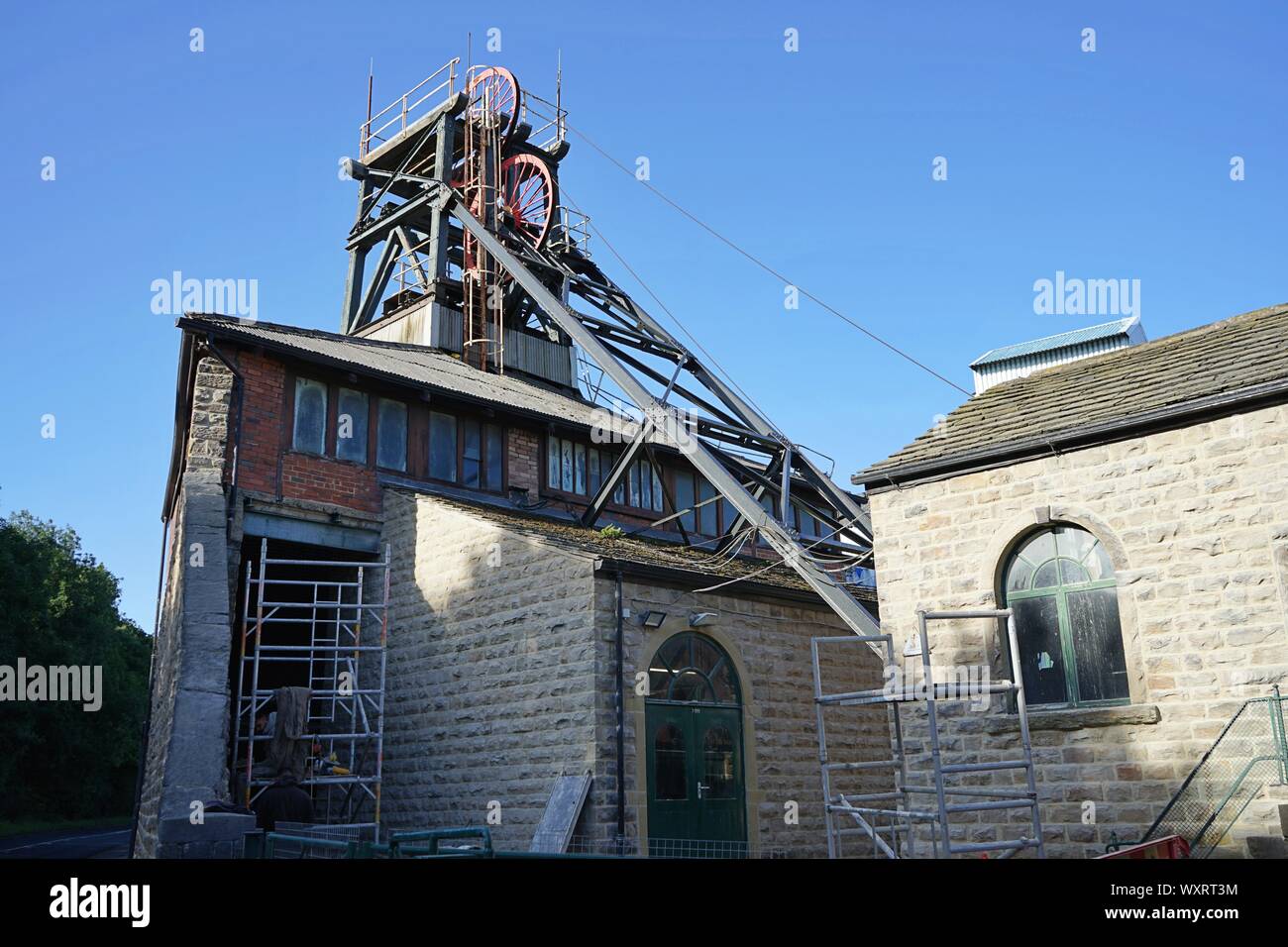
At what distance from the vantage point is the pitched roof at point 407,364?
16.6 meters

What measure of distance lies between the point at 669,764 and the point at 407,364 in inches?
387

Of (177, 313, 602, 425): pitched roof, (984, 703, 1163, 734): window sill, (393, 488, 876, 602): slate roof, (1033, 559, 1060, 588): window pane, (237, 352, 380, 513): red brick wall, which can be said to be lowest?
(984, 703, 1163, 734): window sill

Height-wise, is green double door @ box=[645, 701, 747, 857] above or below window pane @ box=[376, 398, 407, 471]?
below

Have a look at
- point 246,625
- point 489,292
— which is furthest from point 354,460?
point 489,292

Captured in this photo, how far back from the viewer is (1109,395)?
1105 centimetres

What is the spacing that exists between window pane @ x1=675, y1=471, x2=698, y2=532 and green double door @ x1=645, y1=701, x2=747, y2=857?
7.79m

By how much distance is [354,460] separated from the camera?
17500 millimetres

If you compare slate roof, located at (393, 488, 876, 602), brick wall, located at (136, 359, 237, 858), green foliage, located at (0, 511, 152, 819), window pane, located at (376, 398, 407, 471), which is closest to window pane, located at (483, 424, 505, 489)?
slate roof, located at (393, 488, 876, 602)

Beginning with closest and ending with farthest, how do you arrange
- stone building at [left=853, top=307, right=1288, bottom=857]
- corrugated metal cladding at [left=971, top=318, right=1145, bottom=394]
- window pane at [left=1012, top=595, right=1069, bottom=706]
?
stone building at [left=853, top=307, right=1288, bottom=857], window pane at [left=1012, top=595, right=1069, bottom=706], corrugated metal cladding at [left=971, top=318, right=1145, bottom=394]

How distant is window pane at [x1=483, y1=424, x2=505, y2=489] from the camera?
19.4 metres

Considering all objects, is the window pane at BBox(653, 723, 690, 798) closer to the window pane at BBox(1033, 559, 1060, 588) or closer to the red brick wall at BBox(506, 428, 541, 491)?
the window pane at BBox(1033, 559, 1060, 588)

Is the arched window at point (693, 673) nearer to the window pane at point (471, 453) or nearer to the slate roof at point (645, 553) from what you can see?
the slate roof at point (645, 553)
